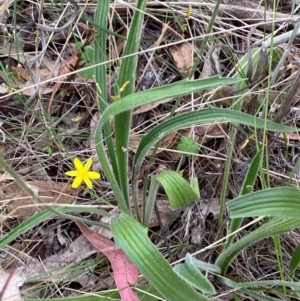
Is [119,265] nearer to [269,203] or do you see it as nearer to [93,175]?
[93,175]

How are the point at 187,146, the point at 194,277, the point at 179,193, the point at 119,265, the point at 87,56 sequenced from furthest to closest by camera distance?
the point at 87,56 < the point at 187,146 < the point at 119,265 < the point at 179,193 < the point at 194,277

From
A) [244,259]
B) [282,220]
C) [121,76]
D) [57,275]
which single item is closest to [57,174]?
[57,275]

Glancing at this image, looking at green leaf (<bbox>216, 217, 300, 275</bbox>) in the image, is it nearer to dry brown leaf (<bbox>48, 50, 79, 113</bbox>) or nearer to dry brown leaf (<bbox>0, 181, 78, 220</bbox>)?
dry brown leaf (<bbox>0, 181, 78, 220</bbox>)

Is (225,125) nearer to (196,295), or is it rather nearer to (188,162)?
(188,162)

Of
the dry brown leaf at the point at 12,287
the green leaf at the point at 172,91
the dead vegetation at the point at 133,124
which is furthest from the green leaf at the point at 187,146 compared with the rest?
the dry brown leaf at the point at 12,287

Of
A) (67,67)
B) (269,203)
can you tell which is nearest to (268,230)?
(269,203)

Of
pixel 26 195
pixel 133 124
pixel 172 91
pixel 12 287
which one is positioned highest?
pixel 172 91
